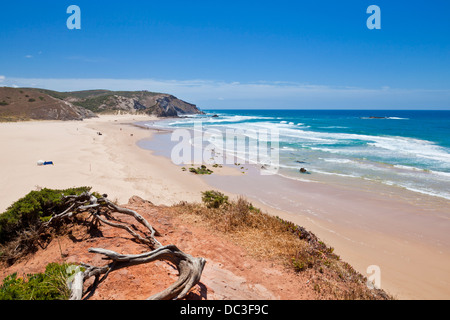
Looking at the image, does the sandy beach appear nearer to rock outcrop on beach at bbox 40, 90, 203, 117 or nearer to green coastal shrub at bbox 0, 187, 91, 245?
green coastal shrub at bbox 0, 187, 91, 245

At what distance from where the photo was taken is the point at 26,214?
5488mm

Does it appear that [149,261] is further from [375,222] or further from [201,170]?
[201,170]

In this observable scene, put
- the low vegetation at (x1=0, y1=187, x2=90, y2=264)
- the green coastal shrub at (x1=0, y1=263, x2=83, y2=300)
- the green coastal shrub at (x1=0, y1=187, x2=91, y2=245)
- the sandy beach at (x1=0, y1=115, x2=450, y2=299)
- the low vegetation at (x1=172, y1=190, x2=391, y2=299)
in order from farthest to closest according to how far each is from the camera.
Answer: the sandy beach at (x1=0, y1=115, x2=450, y2=299) → the green coastal shrub at (x1=0, y1=187, x2=91, y2=245) → the low vegetation at (x1=0, y1=187, x2=90, y2=264) → the low vegetation at (x1=172, y1=190, x2=391, y2=299) → the green coastal shrub at (x1=0, y1=263, x2=83, y2=300)

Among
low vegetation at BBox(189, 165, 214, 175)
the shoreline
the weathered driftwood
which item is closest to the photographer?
the weathered driftwood

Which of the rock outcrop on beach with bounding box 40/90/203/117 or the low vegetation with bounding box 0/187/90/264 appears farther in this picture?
the rock outcrop on beach with bounding box 40/90/203/117

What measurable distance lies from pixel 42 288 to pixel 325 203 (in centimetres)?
1121

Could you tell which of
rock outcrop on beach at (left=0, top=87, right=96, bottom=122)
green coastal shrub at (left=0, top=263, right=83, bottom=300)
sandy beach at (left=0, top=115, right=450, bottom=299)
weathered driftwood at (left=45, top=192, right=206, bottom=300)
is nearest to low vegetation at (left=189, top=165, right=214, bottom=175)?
sandy beach at (left=0, top=115, right=450, bottom=299)

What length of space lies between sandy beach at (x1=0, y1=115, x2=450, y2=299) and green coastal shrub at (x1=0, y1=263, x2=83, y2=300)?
6.87 m

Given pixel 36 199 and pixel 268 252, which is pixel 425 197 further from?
pixel 36 199

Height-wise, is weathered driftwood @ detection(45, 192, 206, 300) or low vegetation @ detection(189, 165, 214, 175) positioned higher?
weathered driftwood @ detection(45, 192, 206, 300)

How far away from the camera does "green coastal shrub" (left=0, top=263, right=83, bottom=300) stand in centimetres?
305

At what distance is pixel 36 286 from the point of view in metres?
3.20
